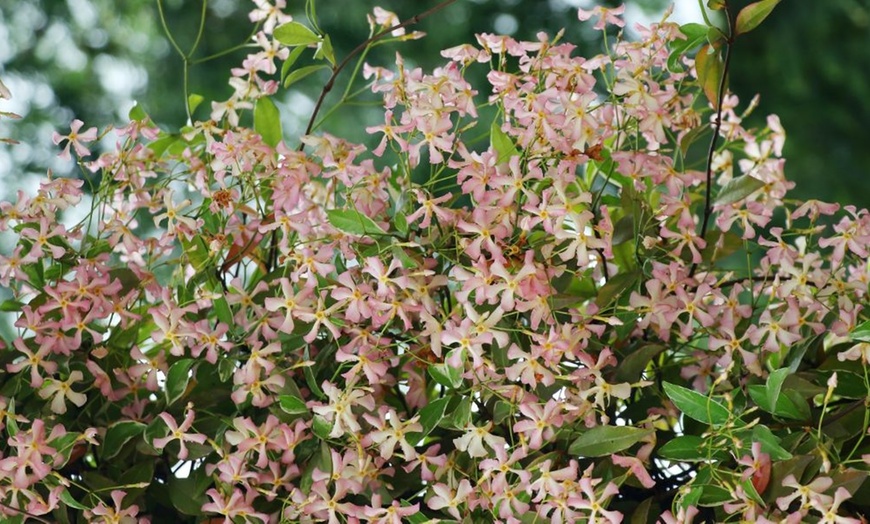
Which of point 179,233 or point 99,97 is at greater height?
point 99,97

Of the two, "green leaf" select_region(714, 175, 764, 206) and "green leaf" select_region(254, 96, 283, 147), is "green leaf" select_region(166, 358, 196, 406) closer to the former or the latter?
"green leaf" select_region(254, 96, 283, 147)

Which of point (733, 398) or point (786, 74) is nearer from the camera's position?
point (733, 398)

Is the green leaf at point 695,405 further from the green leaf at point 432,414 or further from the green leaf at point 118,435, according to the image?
the green leaf at point 118,435

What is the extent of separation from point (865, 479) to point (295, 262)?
0.24 metres

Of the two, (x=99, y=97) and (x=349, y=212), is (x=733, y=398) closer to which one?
(x=349, y=212)

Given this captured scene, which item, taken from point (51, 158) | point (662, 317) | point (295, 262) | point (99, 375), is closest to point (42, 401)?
point (99, 375)

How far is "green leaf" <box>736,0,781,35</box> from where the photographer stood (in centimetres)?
44

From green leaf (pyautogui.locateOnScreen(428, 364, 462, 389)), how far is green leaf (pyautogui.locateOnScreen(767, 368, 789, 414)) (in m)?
0.11

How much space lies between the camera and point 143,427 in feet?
1.54

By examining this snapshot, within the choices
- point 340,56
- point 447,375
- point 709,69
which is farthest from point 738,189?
point 340,56

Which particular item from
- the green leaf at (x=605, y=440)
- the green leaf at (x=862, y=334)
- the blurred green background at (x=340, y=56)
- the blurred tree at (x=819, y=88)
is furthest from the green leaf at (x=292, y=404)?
the blurred tree at (x=819, y=88)

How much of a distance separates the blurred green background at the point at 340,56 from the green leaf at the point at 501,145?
2065 mm

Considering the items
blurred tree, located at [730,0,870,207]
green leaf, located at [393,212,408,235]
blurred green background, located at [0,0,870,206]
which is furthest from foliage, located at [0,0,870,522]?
blurred tree, located at [730,0,870,207]

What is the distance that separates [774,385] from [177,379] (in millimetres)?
246
